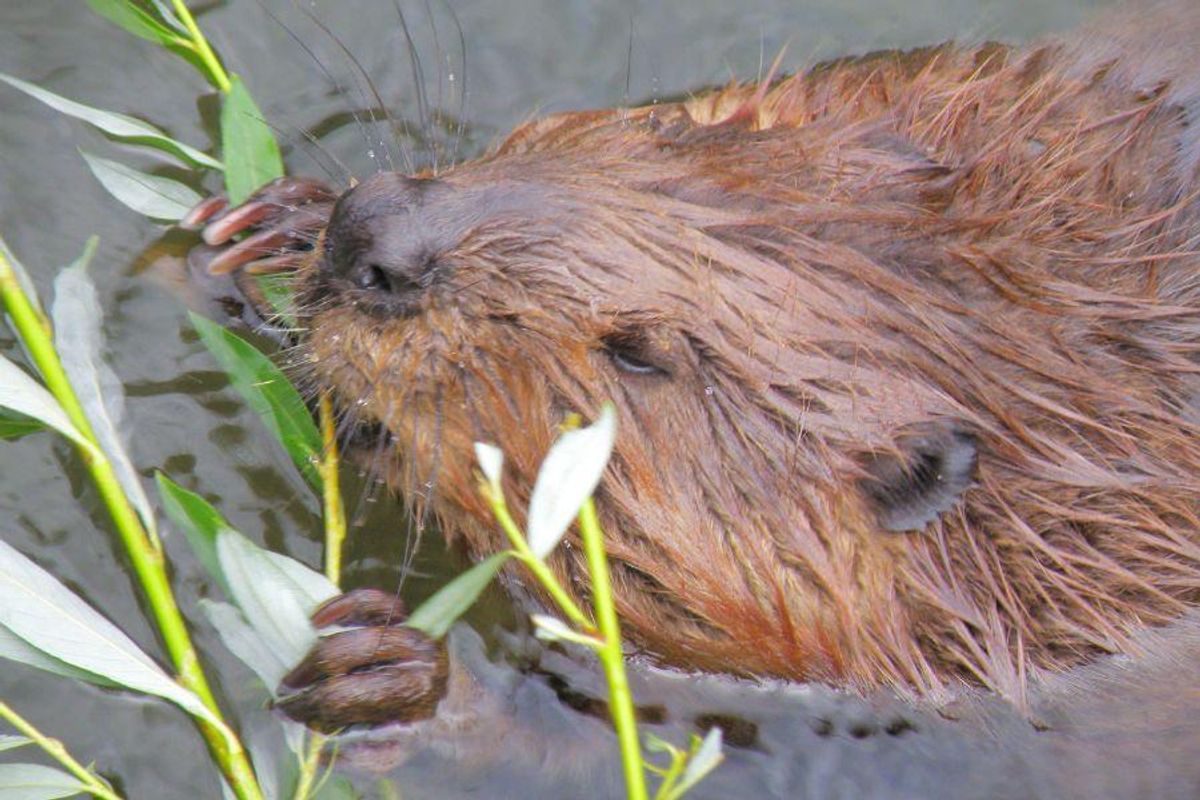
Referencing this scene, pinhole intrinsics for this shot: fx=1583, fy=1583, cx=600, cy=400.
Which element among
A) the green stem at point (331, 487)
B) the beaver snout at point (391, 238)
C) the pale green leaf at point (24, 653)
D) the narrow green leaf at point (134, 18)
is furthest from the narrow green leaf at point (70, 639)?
the narrow green leaf at point (134, 18)

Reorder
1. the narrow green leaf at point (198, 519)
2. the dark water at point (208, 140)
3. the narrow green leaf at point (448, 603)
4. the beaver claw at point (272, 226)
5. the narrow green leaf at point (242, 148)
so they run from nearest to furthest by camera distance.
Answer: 1. the narrow green leaf at point (448, 603)
2. the narrow green leaf at point (198, 519)
3. the beaver claw at point (272, 226)
4. the dark water at point (208, 140)
5. the narrow green leaf at point (242, 148)

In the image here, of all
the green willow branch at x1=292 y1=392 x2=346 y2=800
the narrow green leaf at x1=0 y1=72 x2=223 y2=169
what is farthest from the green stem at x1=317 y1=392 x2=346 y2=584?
the narrow green leaf at x1=0 y1=72 x2=223 y2=169

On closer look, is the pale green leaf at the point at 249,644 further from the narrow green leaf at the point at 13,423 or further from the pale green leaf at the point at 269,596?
the narrow green leaf at the point at 13,423

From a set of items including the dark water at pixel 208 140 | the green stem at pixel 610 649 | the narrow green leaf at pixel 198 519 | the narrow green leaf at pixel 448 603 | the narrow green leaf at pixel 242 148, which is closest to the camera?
the green stem at pixel 610 649

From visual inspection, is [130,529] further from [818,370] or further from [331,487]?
[818,370]

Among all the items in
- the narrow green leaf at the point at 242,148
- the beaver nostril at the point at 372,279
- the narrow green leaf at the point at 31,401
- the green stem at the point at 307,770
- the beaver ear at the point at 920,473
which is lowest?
the green stem at the point at 307,770

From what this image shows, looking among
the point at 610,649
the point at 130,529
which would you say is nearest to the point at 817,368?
the point at 610,649

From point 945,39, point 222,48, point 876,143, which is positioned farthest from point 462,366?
point 945,39
